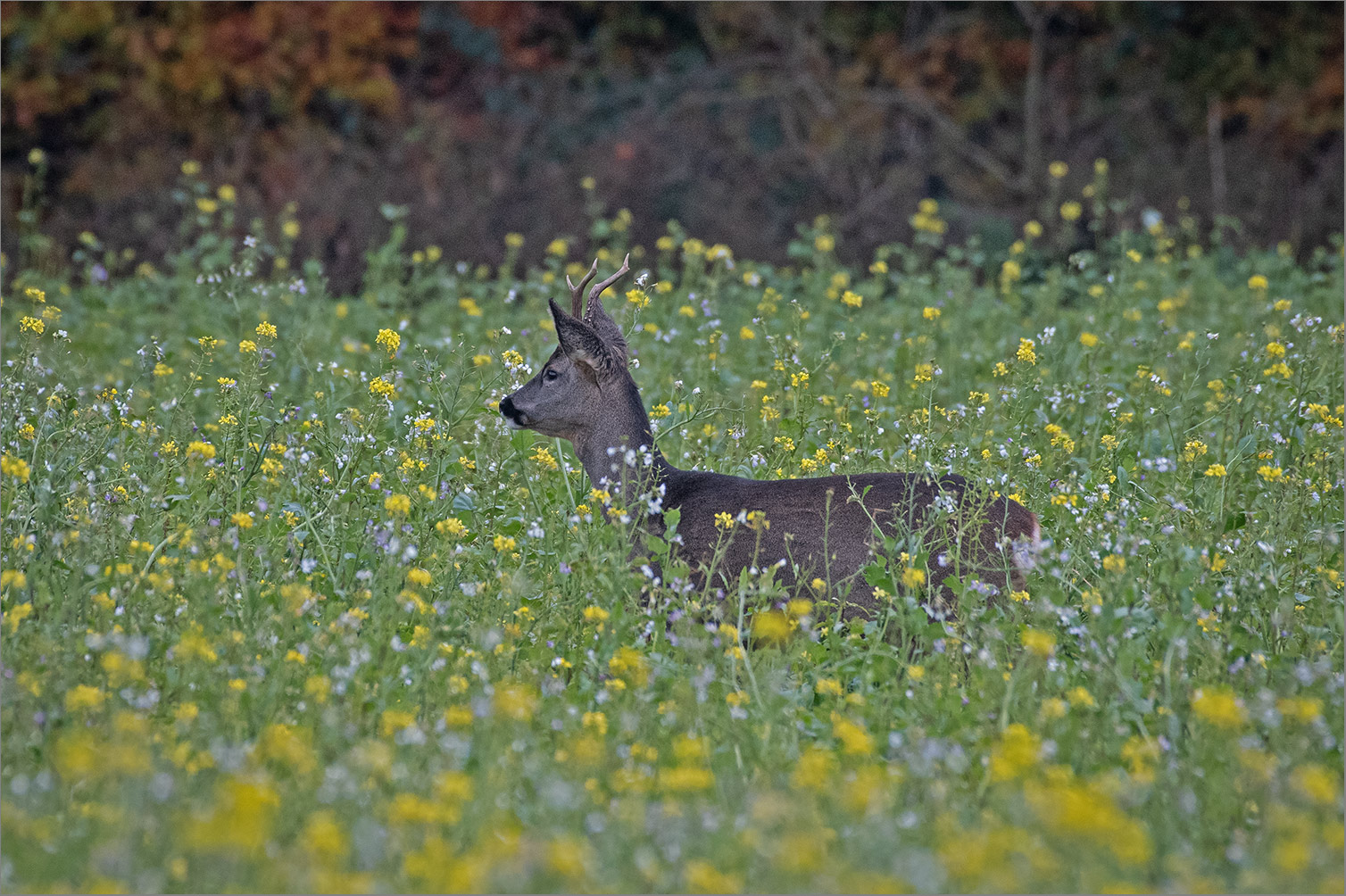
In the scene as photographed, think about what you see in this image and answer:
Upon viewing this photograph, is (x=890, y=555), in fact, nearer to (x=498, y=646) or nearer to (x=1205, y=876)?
(x=498, y=646)

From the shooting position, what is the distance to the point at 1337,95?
44.7 feet

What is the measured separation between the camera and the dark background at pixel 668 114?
1253 cm

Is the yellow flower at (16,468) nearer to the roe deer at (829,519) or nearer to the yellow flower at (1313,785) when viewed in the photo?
the roe deer at (829,519)

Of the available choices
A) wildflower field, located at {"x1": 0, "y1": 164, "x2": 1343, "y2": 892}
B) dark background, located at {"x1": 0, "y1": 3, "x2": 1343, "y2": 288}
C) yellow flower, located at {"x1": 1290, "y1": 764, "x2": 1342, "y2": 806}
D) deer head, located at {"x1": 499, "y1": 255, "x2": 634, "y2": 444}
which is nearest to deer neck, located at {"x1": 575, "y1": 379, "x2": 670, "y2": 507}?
deer head, located at {"x1": 499, "y1": 255, "x2": 634, "y2": 444}

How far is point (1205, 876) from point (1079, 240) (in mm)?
10670

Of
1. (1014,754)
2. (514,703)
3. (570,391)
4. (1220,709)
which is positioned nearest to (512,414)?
(570,391)

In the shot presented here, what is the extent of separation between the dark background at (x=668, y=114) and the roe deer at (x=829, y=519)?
716 centimetres

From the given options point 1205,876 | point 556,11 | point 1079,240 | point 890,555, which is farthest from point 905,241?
point 1205,876

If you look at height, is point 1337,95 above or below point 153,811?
above

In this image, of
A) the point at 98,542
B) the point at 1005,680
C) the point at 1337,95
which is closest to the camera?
the point at 1005,680

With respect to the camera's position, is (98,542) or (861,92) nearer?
(98,542)

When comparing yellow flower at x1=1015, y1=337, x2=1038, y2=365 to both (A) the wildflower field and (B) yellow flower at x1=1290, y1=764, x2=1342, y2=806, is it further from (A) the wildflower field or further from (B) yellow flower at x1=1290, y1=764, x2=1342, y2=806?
(B) yellow flower at x1=1290, y1=764, x2=1342, y2=806

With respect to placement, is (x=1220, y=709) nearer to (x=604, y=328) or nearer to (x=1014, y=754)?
(x=1014, y=754)

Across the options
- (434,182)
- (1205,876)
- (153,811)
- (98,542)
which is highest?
(434,182)
